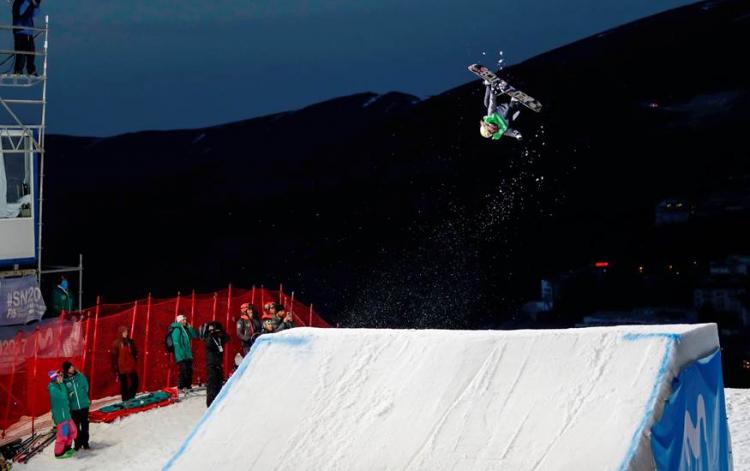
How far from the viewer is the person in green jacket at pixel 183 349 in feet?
46.6

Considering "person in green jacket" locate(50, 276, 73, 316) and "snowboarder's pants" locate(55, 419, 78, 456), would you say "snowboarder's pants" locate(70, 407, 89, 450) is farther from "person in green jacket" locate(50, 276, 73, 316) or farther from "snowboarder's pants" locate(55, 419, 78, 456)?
"person in green jacket" locate(50, 276, 73, 316)

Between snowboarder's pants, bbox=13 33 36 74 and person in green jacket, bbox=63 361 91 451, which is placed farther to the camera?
snowboarder's pants, bbox=13 33 36 74

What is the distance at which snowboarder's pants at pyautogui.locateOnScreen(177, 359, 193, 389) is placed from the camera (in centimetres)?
1439

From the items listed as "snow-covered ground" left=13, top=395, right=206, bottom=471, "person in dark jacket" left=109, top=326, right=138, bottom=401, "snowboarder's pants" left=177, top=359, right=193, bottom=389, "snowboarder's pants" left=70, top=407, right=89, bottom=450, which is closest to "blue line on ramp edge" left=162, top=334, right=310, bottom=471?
"snow-covered ground" left=13, top=395, right=206, bottom=471

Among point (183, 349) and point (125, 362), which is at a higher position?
point (183, 349)

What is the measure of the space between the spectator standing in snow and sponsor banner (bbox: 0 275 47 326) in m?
6.48

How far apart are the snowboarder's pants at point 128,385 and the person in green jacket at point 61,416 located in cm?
168

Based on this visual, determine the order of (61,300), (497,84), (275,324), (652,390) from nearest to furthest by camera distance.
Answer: (652,390) < (275,324) < (497,84) < (61,300)

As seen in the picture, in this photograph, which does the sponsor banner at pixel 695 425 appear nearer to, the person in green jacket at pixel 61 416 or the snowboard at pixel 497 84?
the snowboard at pixel 497 84

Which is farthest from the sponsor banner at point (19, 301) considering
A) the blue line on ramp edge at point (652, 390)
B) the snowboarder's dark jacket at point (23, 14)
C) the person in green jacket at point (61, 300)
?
the blue line on ramp edge at point (652, 390)

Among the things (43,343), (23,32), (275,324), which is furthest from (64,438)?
(23,32)

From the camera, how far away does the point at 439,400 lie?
5.90 metres

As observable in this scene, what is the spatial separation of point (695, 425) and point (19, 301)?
13.9m

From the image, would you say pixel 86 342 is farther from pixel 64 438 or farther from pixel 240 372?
pixel 240 372
